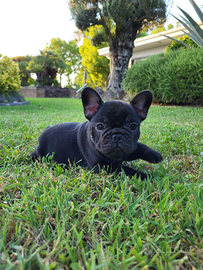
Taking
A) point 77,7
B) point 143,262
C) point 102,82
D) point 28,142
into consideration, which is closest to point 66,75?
point 102,82

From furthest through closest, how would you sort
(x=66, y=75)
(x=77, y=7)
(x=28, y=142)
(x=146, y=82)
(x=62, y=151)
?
(x=66, y=75) → (x=77, y=7) → (x=146, y=82) → (x=28, y=142) → (x=62, y=151)

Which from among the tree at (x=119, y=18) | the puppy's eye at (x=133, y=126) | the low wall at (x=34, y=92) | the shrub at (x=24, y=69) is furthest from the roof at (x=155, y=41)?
the shrub at (x=24, y=69)

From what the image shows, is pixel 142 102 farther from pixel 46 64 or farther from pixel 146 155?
pixel 46 64

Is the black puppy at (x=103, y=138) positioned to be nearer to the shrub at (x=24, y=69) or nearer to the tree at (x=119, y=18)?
the tree at (x=119, y=18)

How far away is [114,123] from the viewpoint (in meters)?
2.06

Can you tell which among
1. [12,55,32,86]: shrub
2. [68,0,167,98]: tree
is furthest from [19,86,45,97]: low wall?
[68,0,167,98]: tree

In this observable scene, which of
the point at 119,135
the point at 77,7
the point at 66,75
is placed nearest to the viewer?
the point at 119,135

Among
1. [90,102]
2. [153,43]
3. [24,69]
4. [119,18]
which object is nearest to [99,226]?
[90,102]

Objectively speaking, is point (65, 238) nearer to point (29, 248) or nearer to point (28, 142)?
point (29, 248)

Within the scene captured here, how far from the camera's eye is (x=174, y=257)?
40.1 inches

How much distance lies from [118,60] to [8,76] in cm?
1013

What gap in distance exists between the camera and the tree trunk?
17.3 m

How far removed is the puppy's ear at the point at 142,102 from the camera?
230cm

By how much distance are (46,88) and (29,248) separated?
30014 mm
